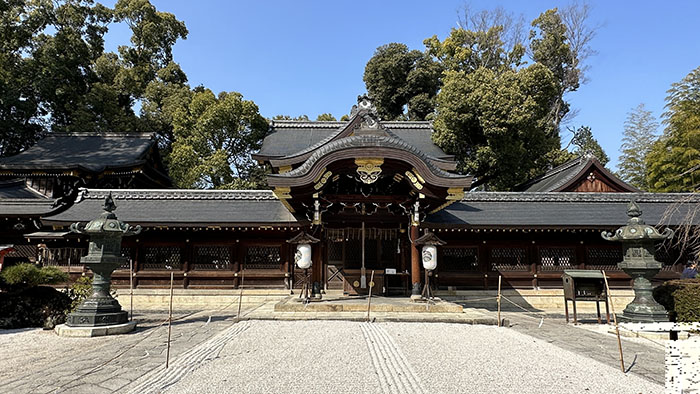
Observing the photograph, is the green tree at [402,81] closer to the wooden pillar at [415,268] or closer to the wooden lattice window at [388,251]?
the wooden lattice window at [388,251]

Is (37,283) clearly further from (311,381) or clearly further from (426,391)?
(426,391)

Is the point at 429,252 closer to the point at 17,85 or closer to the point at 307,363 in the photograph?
the point at 307,363

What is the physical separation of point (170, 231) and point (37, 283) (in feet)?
14.0

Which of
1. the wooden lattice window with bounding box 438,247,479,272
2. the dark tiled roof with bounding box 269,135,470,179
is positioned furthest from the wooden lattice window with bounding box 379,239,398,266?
the dark tiled roof with bounding box 269,135,470,179

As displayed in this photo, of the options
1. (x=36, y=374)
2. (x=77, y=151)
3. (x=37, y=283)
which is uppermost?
(x=77, y=151)

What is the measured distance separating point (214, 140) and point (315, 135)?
7.30 metres

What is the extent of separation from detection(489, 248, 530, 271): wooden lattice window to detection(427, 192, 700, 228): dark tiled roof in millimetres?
1120

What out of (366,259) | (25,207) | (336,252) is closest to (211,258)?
(336,252)

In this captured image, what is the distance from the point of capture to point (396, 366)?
5.33 meters

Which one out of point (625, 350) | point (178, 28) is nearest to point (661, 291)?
point (625, 350)

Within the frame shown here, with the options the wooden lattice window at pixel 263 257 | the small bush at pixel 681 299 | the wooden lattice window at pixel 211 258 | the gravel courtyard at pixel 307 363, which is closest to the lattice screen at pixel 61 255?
the wooden lattice window at pixel 211 258

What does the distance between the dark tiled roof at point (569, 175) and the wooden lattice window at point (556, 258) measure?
222 inches

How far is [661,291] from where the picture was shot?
369 inches

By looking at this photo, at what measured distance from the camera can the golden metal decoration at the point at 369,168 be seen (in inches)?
384
